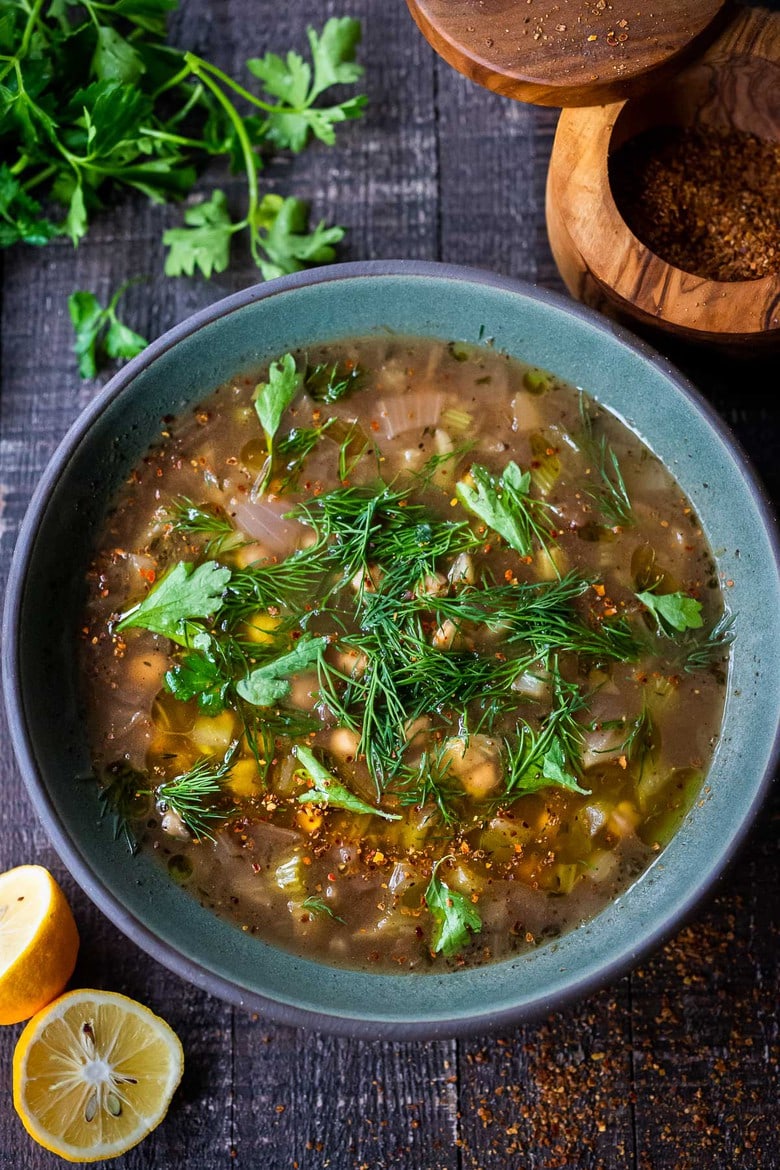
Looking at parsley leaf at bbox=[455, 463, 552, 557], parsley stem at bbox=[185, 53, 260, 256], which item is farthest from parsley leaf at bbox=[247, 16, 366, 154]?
parsley leaf at bbox=[455, 463, 552, 557]

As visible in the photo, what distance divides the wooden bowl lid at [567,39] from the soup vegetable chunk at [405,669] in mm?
732

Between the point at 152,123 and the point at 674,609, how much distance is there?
6.41 feet

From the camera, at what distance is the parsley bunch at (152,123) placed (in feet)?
9.31

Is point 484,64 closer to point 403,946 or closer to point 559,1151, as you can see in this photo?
point 403,946

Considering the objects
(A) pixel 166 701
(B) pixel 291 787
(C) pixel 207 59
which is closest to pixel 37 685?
(A) pixel 166 701

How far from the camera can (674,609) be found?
2574 mm

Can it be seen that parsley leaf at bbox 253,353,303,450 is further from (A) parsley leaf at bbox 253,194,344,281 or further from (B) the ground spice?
(B) the ground spice

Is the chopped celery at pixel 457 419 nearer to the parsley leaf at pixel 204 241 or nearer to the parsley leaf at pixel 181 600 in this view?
the parsley leaf at pixel 181 600

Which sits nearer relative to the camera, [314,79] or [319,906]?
[319,906]

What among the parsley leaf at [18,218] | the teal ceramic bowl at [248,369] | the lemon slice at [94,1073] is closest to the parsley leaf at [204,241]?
the parsley leaf at [18,218]

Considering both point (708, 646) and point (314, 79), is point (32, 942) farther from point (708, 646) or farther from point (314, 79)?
point (314, 79)

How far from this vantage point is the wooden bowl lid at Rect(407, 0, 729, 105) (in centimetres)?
245

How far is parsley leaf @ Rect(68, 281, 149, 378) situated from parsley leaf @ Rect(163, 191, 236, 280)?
0.21 m

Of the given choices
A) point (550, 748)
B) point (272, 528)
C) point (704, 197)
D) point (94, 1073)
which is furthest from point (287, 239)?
point (94, 1073)
